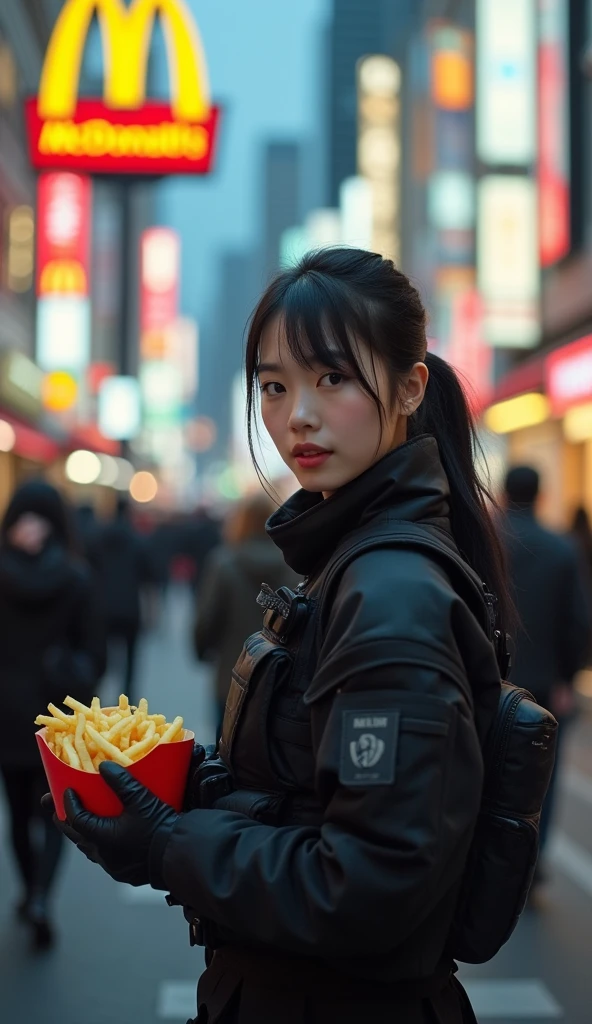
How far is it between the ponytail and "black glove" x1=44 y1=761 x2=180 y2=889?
70 centimetres

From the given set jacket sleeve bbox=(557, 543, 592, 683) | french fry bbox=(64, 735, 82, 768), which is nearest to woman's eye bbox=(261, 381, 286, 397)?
french fry bbox=(64, 735, 82, 768)

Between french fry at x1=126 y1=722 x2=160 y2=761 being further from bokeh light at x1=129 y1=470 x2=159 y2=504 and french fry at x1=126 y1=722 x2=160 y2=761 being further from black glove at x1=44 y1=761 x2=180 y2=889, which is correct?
bokeh light at x1=129 y1=470 x2=159 y2=504

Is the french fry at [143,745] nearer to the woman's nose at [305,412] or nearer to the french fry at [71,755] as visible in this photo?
the french fry at [71,755]

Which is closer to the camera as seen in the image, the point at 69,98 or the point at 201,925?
the point at 201,925

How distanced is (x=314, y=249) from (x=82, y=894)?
5269 millimetres

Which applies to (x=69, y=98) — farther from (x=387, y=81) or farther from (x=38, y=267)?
(x=387, y=81)

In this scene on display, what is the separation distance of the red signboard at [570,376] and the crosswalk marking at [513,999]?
35.5 ft

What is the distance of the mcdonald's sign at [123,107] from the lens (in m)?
17.3

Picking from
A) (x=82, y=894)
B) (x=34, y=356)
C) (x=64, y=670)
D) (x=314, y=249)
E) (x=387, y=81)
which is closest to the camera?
(x=314, y=249)

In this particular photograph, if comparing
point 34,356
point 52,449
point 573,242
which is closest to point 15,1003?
point 573,242

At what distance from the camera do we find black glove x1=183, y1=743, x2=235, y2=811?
2105 mm

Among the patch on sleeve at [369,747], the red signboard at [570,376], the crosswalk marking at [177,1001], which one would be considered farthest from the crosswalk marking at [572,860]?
the red signboard at [570,376]

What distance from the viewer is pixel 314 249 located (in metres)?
2.27

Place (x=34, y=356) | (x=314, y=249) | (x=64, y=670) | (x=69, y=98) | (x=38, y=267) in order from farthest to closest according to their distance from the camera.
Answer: (x=34, y=356) < (x=38, y=267) < (x=69, y=98) < (x=64, y=670) < (x=314, y=249)
